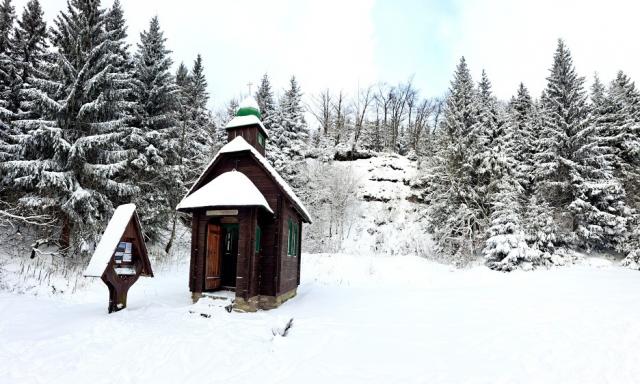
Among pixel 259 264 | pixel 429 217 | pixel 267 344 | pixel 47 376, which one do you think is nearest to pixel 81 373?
pixel 47 376

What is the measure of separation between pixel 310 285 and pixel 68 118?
512 inches

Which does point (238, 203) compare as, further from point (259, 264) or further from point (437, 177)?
point (437, 177)

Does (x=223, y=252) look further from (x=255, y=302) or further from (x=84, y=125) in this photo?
(x=84, y=125)

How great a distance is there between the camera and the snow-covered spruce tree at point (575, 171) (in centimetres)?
2148

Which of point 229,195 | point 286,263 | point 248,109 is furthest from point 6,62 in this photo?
point 286,263

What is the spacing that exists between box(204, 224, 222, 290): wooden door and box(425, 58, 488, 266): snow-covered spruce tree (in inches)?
605

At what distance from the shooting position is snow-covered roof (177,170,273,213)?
10719 millimetres

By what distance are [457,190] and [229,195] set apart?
1854 centimetres

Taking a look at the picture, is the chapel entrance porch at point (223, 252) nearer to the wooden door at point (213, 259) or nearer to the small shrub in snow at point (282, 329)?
the wooden door at point (213, 259)

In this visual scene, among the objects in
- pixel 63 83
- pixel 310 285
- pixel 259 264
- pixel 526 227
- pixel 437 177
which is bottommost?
pixel 310 285

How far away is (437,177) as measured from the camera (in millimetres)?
26219

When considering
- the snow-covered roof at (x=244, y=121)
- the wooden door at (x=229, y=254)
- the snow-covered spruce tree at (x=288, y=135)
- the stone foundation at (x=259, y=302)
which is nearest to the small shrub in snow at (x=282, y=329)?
the stone foundation at (x=259, y=302)

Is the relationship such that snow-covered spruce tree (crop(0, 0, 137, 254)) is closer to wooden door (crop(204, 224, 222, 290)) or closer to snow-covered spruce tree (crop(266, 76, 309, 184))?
wooden door (crop(204, 224, 222, 290))

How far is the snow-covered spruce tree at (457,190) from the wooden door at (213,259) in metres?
15.4
